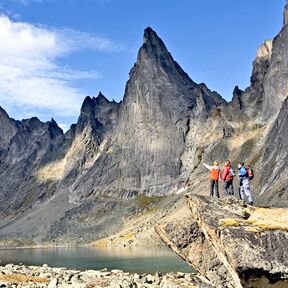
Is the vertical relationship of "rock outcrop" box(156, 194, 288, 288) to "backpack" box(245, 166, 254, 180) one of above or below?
below

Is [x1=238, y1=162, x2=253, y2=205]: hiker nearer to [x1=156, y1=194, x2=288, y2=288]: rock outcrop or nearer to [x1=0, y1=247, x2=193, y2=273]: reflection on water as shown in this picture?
[x1=156, y1=194, x2=288, y2=288]: rock outcrop

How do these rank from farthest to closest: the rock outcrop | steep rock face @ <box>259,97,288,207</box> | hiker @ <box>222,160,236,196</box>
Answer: steep rock face @ <box>259,97,288,207</box>
hiker @ <box>222,160,236,196</box>
the rock outcrop

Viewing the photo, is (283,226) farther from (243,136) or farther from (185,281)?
(243,136)

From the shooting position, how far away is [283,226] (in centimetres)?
2416

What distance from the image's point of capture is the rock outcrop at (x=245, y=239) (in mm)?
22781

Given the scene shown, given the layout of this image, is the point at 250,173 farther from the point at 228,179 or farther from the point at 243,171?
the point at 228,179

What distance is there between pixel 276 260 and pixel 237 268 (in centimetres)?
180

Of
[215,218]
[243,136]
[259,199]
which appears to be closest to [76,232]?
[243,136]

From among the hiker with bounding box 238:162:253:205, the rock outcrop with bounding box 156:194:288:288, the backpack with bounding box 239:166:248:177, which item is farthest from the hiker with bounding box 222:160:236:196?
the rock outcrop with bounding box 156:194:288:288

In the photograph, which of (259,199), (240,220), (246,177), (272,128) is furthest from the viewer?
(272,128)

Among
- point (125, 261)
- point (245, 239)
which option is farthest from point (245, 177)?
point (125, 261)

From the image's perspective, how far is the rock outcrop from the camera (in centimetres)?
2278

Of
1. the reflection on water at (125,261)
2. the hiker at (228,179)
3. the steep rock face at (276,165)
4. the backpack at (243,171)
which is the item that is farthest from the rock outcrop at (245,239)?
the steep rock face at (276,165)

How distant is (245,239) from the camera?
23.3 m
